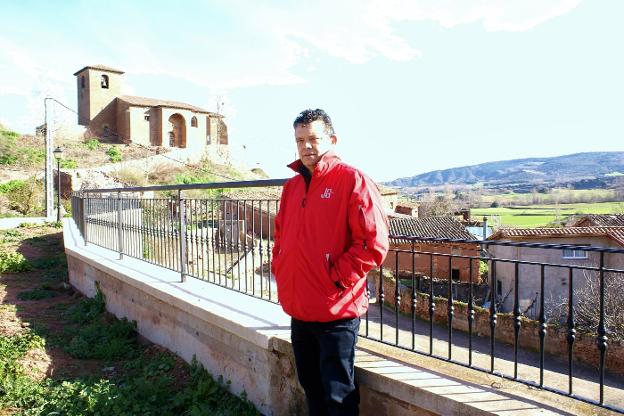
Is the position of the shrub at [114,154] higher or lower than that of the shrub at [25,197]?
higher

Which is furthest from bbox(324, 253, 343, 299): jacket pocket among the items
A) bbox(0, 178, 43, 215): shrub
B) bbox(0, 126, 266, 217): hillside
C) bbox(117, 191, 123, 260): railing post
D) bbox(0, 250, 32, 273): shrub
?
bbox(0, 178, 43, 215): shrub

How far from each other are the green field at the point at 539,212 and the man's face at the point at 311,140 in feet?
206

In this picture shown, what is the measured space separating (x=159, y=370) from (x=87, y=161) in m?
41.1

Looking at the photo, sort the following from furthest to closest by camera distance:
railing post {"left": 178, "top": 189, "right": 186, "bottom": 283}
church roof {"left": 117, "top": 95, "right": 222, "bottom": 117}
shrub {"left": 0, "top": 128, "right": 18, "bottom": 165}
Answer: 1. church roof {"left": 117, "top": 95, "right": 222, "bottom": 117}
2. shrub {"left": 0, "top": 128, "right": 18, "bottom": 165}
3. railing post {"left": 178, "top": 189, "right": 186, "bottom": 283}

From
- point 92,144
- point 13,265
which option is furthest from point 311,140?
point 92,144

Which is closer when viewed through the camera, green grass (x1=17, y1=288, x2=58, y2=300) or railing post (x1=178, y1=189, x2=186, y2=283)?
railing post (x1=178, y1=189, x2=186, y2=283)

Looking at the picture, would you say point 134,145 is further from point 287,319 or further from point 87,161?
point 287,319

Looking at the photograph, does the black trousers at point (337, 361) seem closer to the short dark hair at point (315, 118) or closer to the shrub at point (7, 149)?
the short dark hair at point (315, 118)

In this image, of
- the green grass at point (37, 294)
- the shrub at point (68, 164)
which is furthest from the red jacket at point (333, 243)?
the shrub at point (68, 164)

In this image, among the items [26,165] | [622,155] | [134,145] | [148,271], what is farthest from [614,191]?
[148,271]

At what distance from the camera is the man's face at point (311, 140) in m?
2.54

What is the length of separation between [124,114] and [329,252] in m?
52.7

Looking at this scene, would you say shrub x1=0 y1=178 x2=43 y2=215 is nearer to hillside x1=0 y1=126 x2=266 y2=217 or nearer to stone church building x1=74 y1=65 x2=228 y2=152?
hillside x1=0 y1=126 x2=266 y2=217

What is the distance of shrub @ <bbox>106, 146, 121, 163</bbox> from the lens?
42.9 meters
